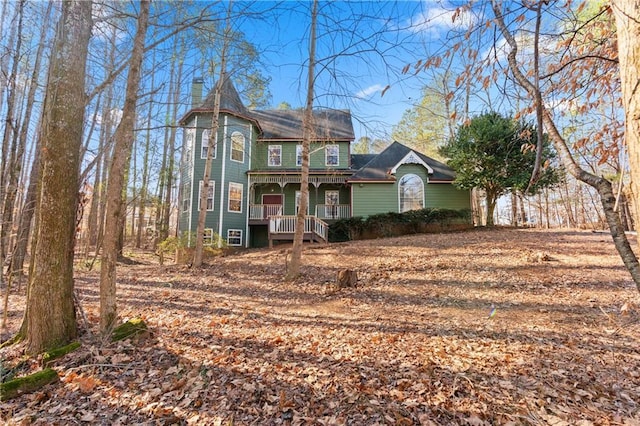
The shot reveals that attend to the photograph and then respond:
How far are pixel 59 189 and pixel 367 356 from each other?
4.40m

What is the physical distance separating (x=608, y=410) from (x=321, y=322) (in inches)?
131

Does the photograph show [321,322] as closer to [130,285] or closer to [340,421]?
[340,421]

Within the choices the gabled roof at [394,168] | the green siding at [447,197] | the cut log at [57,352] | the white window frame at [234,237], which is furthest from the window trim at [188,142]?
the cut log at [57,352]

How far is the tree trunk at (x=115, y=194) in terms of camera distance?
3982mm

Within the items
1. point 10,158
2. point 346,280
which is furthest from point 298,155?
point 10,158

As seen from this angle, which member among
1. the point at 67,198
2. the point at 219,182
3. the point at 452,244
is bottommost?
the point at 452,244

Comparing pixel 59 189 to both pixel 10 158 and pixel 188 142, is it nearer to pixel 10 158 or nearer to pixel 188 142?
pixel 10 158

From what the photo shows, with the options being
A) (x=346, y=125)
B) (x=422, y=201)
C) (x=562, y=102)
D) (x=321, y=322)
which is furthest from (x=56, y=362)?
(x=346, y=125)

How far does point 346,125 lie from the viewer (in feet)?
57.6

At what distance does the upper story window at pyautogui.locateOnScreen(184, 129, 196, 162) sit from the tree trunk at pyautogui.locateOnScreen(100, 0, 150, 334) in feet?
36.4

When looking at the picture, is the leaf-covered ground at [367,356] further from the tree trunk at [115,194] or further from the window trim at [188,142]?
the window trim at [188,142]

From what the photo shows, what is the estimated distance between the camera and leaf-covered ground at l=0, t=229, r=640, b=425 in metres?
2.66

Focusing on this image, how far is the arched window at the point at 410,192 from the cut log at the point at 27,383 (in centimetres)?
1378

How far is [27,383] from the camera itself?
302 centimetres
